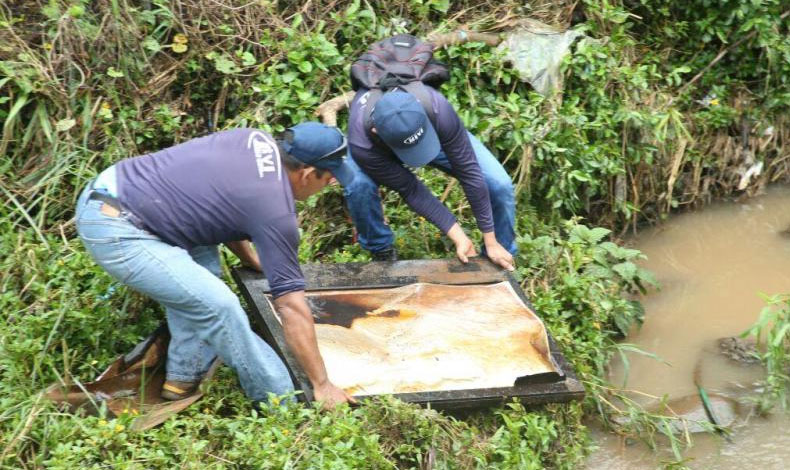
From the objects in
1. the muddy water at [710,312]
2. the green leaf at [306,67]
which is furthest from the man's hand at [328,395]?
the green leaf at [306,67]

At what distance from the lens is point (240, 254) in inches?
177

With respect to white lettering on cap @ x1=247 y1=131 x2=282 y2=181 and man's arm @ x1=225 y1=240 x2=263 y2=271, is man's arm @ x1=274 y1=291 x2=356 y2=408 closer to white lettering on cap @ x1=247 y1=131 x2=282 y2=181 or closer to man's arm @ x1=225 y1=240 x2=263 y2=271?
white lettering on cap @ x1=247 y1=131 x2=282 y2=181

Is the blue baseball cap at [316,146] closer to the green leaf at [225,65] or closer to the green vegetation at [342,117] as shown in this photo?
the green vegetation at [342,117]

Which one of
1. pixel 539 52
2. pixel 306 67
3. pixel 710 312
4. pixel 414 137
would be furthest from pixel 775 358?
pixel 306 67

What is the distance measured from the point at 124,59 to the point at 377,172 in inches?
72.8

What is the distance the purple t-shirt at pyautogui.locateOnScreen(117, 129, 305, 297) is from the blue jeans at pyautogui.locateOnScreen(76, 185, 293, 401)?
9 cm

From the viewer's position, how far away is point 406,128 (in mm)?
4320

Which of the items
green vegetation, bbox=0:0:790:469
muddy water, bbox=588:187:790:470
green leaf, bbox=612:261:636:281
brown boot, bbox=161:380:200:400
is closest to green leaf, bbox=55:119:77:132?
green vegetation, bbox=0:0:790:469

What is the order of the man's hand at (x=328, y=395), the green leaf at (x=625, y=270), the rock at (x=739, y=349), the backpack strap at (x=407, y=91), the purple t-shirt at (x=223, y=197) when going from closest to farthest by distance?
1. the purple t-shirt at (x=223, y=197)
2. the man's hand at (x=328, y=395)
3. the backpack strap at (x=407, y=91)
4. the rock at (x=739, y=349)
5. the green leaf at (x=625, y=270)

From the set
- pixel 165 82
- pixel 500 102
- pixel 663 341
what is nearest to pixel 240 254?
pixel 165 82

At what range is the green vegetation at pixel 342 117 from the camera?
397cm

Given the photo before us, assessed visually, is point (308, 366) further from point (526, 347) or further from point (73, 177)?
point (73, 177)

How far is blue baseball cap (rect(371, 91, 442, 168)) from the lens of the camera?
4.33m

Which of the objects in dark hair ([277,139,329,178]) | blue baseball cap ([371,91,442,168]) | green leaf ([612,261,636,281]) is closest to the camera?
dark hair ([277,139,329,178])
